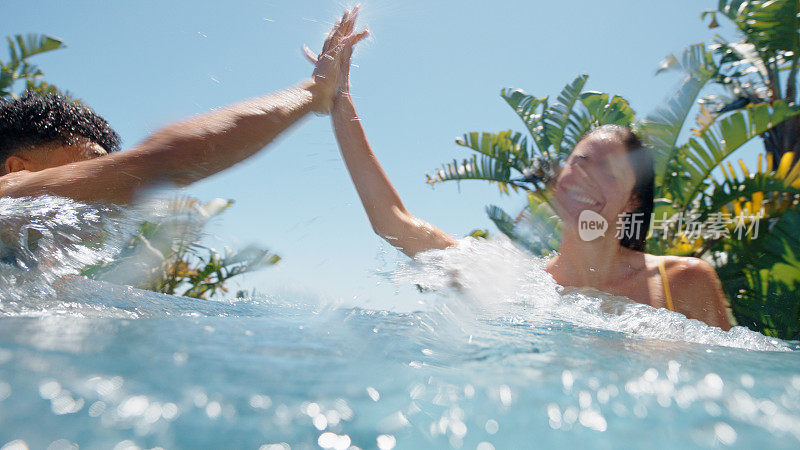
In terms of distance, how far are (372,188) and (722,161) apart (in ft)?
16.7

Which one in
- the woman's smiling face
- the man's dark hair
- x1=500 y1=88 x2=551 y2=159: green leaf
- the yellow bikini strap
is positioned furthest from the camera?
x1=500 y1=88 x2=551 y2=159: green leaf

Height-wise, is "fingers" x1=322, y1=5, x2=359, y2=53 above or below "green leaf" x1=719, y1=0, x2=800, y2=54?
above

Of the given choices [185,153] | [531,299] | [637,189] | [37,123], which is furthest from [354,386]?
[637,189]

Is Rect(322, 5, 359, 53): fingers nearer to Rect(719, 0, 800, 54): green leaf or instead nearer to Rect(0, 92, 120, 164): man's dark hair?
Rect(0, 92, 120, 164): man's dark hair

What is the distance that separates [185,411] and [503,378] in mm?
489

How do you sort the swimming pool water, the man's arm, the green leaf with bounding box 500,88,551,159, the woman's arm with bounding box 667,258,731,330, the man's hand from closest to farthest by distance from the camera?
the swimming pool water → the man's arm → the man's hand → the woman's arm with bounding box 667,258,731,330 → the green leaf with bounding box 500,88,551,159

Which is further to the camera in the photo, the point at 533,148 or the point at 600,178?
the point at 533,148

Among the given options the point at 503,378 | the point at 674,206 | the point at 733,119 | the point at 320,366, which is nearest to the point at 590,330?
the point at 503,378

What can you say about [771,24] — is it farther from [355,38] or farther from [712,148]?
[355,38]

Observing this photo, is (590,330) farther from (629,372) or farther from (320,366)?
(320,366)

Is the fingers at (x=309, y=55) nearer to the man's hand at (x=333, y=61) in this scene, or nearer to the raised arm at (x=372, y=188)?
the man's hand at (x=333, y=61)

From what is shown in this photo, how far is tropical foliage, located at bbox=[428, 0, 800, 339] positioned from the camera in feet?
15.6

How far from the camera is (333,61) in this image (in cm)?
165

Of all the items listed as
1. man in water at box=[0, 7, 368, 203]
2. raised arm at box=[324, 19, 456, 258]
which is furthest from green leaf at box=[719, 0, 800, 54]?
man in water at box=[0, 7, 368, 203]
